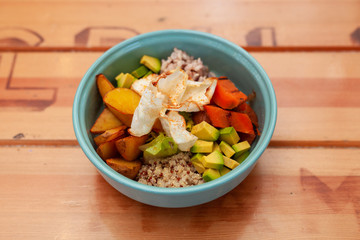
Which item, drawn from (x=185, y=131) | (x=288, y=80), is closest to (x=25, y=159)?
(x=185, y=131)

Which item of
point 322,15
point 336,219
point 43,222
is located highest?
point 322,15

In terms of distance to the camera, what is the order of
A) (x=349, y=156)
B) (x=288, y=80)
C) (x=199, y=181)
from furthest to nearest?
(x=288, y=80) → (x=349, y=156) → (x=199, y=181)

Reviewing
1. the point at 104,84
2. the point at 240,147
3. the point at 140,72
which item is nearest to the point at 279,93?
the point at 240,147

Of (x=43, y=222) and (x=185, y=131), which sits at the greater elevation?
(x=185, y=131)

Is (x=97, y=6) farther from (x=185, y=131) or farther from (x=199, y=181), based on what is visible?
(x=199, y=181)

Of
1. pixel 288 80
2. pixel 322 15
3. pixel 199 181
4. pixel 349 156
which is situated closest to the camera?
pixel 199 181

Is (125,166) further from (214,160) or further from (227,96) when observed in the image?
(227,96)

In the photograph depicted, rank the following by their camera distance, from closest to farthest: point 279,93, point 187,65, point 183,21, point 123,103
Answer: point 123,103
point 187,65
point 279,93
point 183,21

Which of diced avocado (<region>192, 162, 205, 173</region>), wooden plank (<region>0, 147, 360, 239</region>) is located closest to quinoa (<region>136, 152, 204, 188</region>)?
diced avocado (<region>192, 162, 205, 173</region>)
